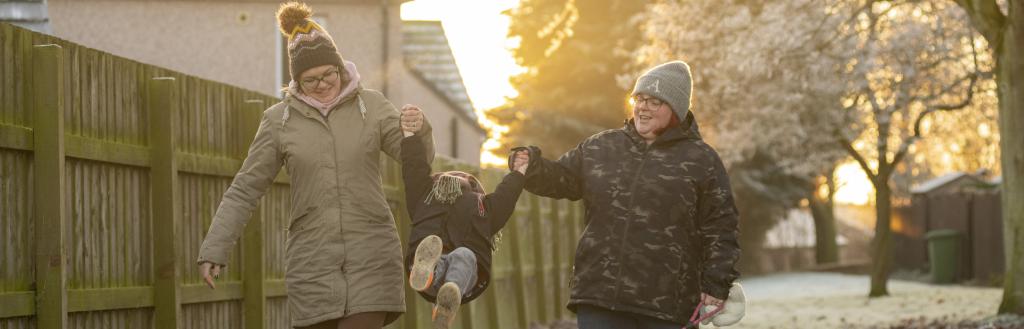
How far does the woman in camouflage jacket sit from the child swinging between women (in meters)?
0.32

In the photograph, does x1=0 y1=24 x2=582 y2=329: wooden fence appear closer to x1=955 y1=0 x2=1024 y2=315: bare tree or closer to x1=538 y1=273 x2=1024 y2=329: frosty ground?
x1=538 y1=273 x2=1024 y2=329: frosty ground

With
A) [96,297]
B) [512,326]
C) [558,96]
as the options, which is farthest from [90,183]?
[558,96]

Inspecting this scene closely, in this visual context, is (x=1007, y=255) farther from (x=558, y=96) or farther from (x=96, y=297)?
(x=558, y=96)

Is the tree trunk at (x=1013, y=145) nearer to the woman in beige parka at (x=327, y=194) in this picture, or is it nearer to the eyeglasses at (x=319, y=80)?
the woman in beige parka at (x=327, y=194)

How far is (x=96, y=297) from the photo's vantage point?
707cm

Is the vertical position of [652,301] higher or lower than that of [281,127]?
lower

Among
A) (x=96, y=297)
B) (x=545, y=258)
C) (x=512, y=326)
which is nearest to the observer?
(x=96, y=297)

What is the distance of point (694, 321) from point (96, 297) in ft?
8.91

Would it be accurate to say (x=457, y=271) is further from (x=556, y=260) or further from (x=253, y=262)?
(x=556, y=260)

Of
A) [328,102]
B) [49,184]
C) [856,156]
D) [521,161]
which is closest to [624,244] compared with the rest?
[521,161]

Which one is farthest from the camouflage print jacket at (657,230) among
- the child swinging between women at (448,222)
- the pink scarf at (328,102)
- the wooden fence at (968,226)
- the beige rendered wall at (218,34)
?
the wooden fence at (968,226)

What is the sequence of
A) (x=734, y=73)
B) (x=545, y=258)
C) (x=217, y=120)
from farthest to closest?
(x=734, y=73)
(x=545, y=258)
(x=217, y=120)

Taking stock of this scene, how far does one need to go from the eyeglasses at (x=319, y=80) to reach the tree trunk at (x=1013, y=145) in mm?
12579

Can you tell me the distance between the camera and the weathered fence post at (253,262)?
28.9 feet
